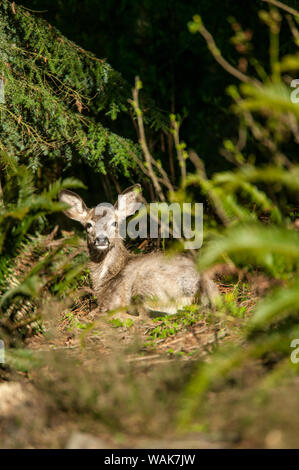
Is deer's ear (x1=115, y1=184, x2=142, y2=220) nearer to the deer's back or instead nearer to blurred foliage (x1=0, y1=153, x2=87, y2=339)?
the deer's back

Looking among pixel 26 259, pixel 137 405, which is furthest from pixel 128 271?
pixel 137 405

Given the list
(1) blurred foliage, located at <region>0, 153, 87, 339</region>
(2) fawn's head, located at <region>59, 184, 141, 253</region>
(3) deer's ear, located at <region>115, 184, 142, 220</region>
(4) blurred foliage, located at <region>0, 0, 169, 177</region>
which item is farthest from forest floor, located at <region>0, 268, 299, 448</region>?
(3) deer's ear, located at <region>115, 184, 142, 220</region>

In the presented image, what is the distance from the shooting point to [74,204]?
680 centimetres

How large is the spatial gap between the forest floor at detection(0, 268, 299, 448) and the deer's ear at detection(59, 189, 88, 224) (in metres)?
2.77

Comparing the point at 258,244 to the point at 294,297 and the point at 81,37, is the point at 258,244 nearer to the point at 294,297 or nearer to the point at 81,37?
the point at 294,297

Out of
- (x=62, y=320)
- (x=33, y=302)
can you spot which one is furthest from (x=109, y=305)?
(x=33, y=302)

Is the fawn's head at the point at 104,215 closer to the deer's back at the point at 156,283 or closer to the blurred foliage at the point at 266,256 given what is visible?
the deer's back at the point at 156,283

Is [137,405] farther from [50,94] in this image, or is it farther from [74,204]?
[74,204]

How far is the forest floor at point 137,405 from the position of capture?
2697 millimetres

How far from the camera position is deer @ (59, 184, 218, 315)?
5.79m

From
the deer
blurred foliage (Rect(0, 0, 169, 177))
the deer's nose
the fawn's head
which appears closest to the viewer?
blurred foliage (Rect(0, 0, 169, 177))

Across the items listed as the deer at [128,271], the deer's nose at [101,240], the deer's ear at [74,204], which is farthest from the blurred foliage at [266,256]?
the deer's ear at [74,204]

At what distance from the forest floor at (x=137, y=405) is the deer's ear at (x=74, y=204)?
2.77 meters

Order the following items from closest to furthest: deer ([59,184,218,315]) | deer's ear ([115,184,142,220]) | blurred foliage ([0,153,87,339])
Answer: blurred foliage ([0,153,87,339]), deer ([59,184,218,315]), deer's ear ([115,184,142,220])
